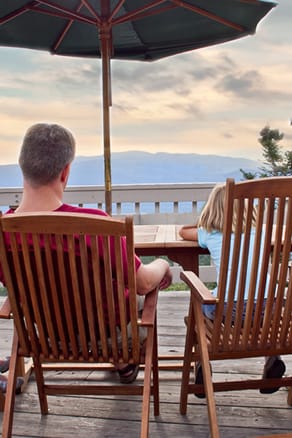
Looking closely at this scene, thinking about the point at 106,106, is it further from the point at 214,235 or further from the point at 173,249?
the point at 214,235

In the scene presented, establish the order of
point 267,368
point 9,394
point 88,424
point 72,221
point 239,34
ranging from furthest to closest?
point 239,34
point 267,368
point 88,424
point 9,394
point 72,221

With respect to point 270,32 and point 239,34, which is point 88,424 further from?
point 270,32

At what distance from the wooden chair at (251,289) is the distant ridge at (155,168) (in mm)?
2284

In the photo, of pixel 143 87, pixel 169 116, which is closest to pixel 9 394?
pixel 169 116

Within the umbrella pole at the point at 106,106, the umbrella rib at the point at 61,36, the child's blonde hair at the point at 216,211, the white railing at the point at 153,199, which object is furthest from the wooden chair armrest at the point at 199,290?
the umbrella rib at the point at 61,36

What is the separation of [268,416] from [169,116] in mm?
4207

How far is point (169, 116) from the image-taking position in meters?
5.55

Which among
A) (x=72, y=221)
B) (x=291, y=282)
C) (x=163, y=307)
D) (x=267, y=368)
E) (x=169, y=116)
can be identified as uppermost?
(x=169, y=116)

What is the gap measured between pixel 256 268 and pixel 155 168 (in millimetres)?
3328

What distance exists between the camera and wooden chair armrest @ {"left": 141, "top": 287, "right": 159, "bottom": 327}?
5.28 feet

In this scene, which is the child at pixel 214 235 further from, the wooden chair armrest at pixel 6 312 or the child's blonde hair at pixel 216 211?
the wooden chair armrest at pixel 6 312

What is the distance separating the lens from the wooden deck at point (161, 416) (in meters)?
1.90

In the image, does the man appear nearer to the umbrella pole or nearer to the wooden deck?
the wooden deck

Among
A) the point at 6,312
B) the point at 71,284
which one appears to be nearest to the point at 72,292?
the point at 71,284
